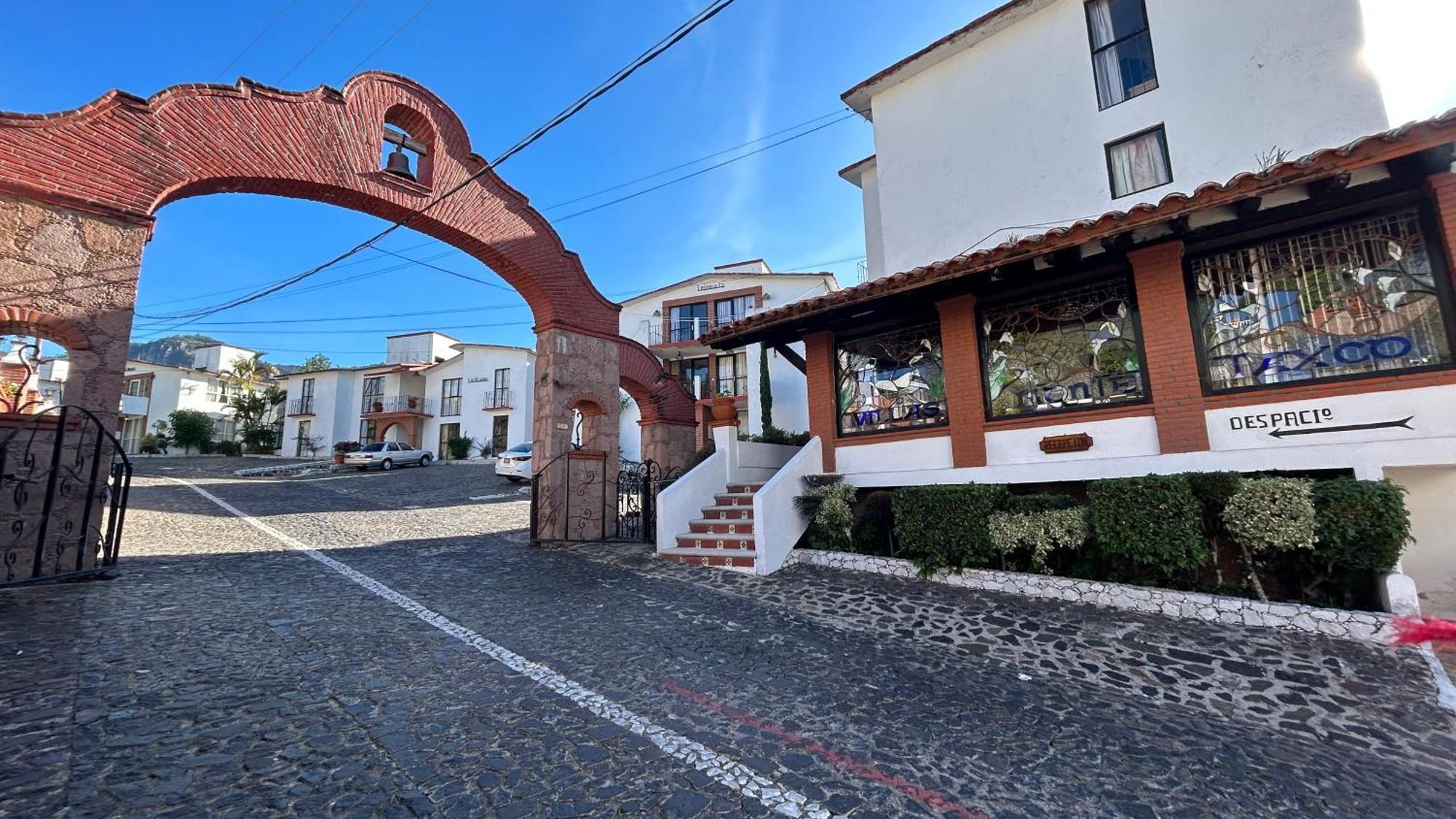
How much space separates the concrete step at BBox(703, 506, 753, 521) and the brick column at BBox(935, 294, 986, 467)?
298cm

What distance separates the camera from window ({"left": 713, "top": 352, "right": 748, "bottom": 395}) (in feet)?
85.6

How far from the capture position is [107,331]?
5.79 meters

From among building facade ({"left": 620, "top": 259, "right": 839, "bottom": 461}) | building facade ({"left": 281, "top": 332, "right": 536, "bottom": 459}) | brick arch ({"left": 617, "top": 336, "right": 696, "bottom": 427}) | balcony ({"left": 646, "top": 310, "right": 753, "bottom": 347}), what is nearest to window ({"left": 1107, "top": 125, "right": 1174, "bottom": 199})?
brick arch ({"left": 617, "top": 336, "right": 696, "bottom": 427})

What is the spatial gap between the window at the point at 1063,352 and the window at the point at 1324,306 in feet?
2.17

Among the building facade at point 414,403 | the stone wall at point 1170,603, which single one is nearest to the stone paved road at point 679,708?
the stone wall at point 1170,603

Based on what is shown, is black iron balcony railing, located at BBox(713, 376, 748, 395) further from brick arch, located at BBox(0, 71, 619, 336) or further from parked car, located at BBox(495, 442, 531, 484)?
brick arch, located at BBox(0, 71, 619, 336)

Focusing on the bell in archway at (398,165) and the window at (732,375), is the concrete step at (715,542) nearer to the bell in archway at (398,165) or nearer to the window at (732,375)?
the bell in archway at (398,165)

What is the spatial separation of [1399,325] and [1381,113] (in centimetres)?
513

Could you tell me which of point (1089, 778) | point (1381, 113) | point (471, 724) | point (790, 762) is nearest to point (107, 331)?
point (471, 724)

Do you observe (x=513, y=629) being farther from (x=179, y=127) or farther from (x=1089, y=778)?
(x=179, y=127)

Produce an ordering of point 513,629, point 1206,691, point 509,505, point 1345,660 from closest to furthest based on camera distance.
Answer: point 1206,691 → point 1345,660 → point 513,629 → point 509,505

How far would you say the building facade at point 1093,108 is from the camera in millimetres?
8148

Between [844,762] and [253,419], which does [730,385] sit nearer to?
[844,762]

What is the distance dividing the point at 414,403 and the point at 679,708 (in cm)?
3600
